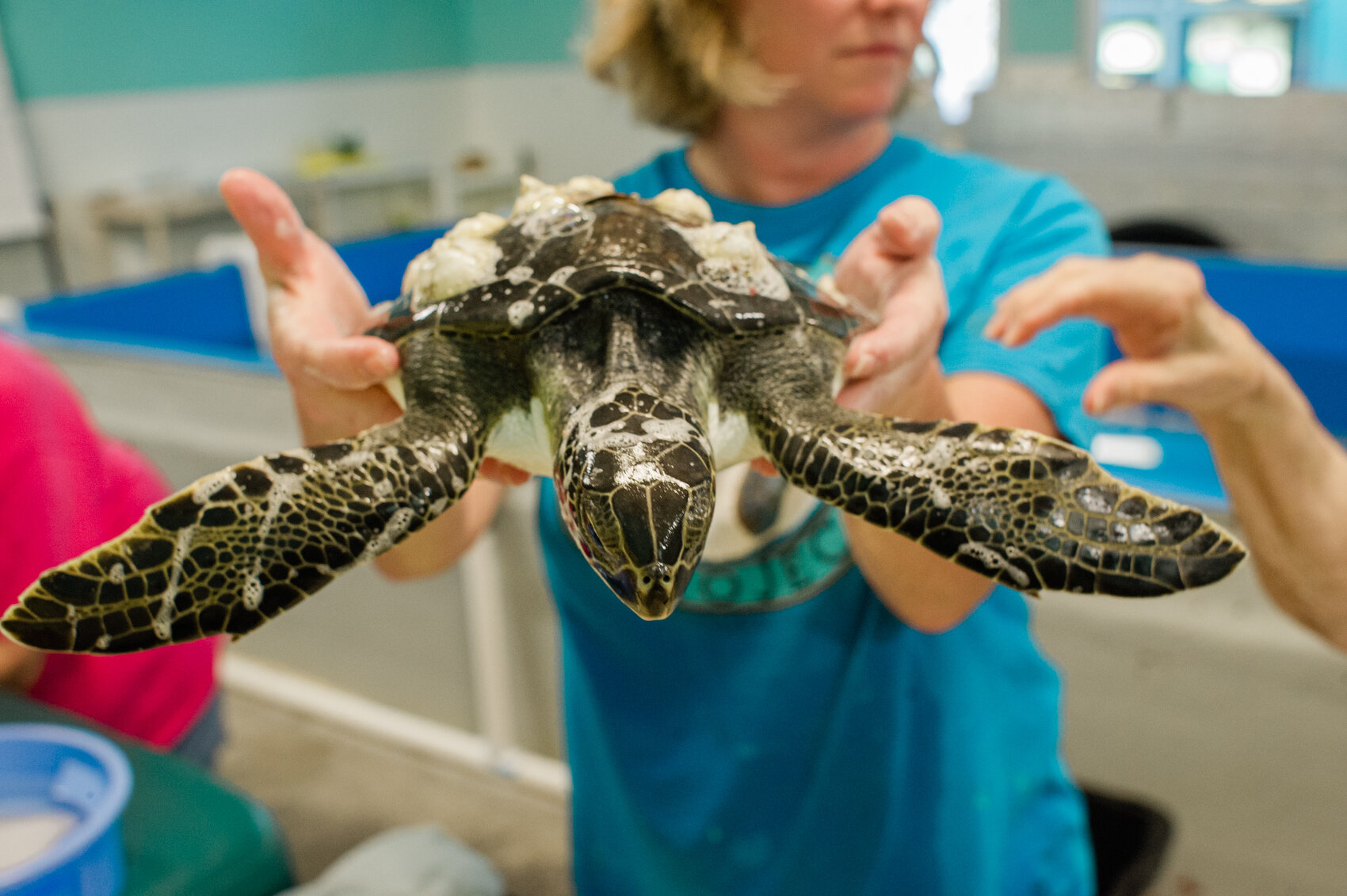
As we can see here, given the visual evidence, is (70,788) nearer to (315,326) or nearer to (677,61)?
(315,326)

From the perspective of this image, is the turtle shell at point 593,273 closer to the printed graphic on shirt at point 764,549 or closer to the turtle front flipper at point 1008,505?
the turtle front flipper at point 1008,505

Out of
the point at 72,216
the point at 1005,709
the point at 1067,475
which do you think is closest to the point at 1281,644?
the point at 1005,709

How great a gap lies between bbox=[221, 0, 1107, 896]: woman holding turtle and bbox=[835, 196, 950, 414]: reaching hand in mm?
68

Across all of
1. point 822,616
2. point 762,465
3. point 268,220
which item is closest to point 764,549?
point 822,616

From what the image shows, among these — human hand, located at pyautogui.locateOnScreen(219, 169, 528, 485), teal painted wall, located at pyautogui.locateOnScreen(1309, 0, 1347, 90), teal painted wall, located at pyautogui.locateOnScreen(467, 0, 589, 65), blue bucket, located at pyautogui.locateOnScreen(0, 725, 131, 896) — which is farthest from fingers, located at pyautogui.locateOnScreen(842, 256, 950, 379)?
teal painted wall, located at pyautogui.locateOnScreen(467, 0, 589, 65)

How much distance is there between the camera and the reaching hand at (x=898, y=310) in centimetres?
59

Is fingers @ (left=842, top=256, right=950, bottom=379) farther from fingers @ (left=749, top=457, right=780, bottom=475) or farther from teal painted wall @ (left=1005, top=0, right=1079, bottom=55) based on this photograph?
teal painted wall @ (left=1005, top=0, right=1079, bottom=55)

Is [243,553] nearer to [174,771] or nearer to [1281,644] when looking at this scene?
[174,771]

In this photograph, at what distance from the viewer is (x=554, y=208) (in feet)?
2.15

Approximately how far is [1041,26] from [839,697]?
16.0 ft

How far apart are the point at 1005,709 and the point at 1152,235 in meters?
3.32

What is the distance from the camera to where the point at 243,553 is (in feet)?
1.59

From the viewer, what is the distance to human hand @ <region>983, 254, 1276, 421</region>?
0.65 meters

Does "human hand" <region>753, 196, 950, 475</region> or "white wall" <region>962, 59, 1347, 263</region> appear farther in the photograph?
"white wall" <region>962, 59, 1347, 263</region>
